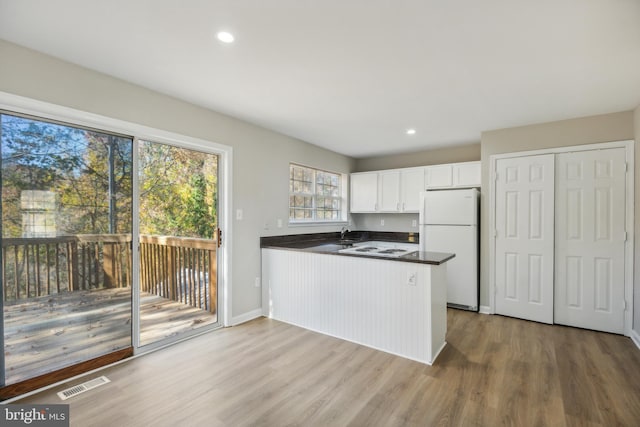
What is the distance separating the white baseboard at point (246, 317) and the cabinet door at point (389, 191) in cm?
272

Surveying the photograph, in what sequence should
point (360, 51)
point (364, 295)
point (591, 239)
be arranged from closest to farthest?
point (360, 51), point (364, 295), point (591, 239)

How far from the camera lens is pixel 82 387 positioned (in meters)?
2.16

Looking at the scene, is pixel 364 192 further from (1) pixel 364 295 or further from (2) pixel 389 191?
(1) pixel 364 295

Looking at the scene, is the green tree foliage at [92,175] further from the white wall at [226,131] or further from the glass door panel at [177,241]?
the white wall at [226,131]

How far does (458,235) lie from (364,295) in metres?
1.89

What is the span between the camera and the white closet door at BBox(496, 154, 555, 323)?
3518 mm

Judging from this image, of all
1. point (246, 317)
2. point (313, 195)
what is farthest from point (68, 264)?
point (313, 195)

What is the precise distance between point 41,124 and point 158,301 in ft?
8.70

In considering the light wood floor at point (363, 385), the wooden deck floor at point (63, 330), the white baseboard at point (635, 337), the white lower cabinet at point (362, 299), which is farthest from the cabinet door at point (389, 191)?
the wooden deck floor at point (63, 330)

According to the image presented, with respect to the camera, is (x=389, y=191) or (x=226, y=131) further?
(x=389, y=191)

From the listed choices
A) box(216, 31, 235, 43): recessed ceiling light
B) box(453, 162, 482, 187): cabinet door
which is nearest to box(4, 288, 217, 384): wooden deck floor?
box(216, 31, 235, 43): recessed ceiling light

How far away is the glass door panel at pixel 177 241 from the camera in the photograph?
3190mm

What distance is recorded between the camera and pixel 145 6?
1.59 meters

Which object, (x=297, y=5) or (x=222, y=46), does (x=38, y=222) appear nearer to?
(x=222, y=46)
